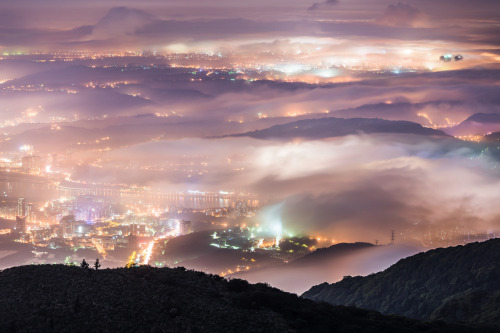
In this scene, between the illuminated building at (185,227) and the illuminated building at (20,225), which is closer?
the illuminated building at (185,227)

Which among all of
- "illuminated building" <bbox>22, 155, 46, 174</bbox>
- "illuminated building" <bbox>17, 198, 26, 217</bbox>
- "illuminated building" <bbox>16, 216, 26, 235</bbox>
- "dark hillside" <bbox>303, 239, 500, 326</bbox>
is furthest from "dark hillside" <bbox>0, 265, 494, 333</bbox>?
"illuminated building" <bbox>22, 155, 46, 174</bbox>

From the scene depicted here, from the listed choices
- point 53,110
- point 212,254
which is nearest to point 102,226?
point 212,254

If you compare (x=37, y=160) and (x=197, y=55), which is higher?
(x=197, y=55)

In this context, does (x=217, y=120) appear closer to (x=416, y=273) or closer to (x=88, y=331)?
(x=416, y=273)

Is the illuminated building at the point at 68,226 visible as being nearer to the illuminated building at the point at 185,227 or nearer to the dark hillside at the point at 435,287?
the illuminated building at the point at 185,227

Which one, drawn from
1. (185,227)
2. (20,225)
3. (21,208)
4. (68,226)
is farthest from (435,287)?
(21,208)

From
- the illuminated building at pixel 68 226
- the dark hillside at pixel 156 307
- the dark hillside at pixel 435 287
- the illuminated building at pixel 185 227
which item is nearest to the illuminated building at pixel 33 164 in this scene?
the illuminated building at pixel 68 226

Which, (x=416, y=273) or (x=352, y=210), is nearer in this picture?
(x=416, y=273)

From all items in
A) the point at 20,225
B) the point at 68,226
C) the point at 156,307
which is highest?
the point at 156,307

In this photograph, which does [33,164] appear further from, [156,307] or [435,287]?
[156,307]

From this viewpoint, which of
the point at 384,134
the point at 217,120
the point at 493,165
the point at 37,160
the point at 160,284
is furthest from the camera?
the point at 217,120

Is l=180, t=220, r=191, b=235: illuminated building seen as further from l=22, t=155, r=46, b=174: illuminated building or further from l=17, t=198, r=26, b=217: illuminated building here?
l=22, t=155, r=46, b=174: illuminated building
